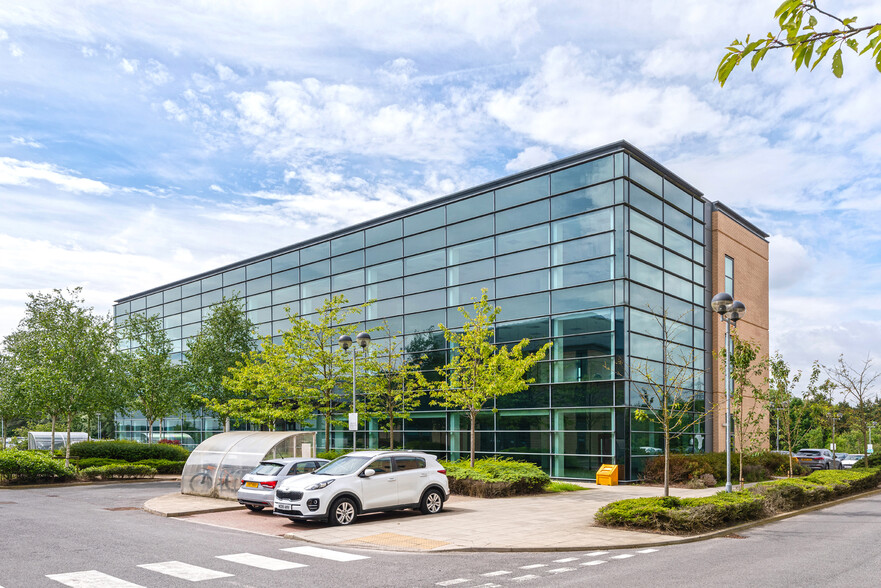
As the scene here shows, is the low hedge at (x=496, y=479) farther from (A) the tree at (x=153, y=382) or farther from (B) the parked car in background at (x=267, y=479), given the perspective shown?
(A) the tree at (x=153, y=382)

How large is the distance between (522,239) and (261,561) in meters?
22.9

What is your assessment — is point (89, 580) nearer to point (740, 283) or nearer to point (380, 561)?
point (380, 561)

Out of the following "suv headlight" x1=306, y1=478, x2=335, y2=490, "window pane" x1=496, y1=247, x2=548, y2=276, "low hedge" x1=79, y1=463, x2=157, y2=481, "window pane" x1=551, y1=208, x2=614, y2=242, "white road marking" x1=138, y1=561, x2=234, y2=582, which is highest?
"window pane" x1=551, y1=208, x2=614, y2=242

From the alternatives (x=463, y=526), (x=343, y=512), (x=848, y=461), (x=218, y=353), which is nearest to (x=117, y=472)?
(x=218, y=353)

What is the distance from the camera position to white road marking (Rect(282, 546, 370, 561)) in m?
12.3

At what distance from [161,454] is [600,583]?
3295 centimetres

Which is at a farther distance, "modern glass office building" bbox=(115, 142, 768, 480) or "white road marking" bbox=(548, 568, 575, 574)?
"modern glass office building" bbox=(115, 142, 768, 480)

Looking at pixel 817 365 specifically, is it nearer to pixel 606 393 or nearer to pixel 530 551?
pixel 606 393

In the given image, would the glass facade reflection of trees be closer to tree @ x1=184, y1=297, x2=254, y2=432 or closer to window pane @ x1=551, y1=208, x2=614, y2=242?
window pane @ x1=551, y1=208, x2=614, y2=242

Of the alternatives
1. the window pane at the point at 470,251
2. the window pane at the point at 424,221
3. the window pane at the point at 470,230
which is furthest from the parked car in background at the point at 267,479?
the window pane at the point at 424,221

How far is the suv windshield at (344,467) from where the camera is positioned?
16922 mm

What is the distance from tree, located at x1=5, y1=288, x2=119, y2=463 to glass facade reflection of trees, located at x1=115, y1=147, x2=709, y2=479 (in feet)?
36.0

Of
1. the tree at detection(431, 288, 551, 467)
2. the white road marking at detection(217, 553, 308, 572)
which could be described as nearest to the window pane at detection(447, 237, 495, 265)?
the tree at detection(431, 288, 551, 467)

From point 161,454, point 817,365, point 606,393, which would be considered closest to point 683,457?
point 606,393
